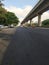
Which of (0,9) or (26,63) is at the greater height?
(26,63)

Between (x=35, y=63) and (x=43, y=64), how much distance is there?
15.3 inches

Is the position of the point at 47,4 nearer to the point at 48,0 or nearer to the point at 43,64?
the point at 48,0

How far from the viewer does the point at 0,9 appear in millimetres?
81062

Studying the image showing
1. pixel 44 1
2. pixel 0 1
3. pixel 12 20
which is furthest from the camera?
pixel 12 20

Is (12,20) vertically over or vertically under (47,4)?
under

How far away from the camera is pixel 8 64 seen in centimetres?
913

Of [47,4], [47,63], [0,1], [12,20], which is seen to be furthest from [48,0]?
[12,20]

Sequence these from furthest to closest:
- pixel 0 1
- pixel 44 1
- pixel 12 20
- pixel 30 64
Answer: pixel 12 20 → pixel 0 1 → pixel 44 1 → pixel 30 64

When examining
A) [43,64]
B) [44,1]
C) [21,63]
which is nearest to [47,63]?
[43,64]

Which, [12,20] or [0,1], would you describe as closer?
[0,1]

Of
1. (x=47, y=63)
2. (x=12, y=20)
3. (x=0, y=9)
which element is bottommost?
(x=12, y=20)

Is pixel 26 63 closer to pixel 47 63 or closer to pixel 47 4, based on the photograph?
pixel 47 63

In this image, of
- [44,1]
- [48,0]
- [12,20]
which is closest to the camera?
[48,0]

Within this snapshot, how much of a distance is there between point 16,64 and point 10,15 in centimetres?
16826
